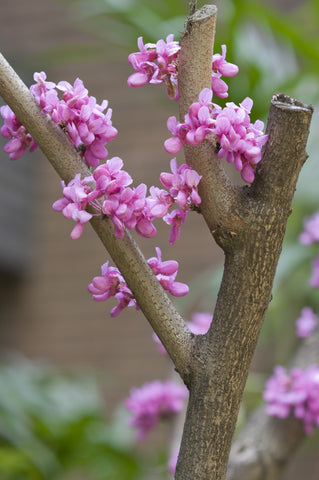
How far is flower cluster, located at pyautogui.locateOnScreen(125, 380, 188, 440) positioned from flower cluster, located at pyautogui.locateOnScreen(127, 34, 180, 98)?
746mm

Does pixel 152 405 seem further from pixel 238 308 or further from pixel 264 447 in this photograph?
pixel 238 308

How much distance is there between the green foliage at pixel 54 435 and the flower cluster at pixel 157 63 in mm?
1201

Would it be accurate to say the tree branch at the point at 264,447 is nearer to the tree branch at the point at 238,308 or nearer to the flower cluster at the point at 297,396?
the flower cluster at the point at 297,396

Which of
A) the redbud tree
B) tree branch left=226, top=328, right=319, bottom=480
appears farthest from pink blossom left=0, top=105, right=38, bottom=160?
tree branch left=226, top=328, right=319, bottom=480

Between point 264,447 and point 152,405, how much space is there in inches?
12.5

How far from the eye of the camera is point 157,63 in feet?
1.57

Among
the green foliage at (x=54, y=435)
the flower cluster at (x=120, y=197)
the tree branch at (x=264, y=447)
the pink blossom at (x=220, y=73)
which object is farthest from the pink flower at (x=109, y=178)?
the green foliage at (x=54, y=435)

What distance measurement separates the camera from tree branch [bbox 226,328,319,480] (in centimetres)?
82

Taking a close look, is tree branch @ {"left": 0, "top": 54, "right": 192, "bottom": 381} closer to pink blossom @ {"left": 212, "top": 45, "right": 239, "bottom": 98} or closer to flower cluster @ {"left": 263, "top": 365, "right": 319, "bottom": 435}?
pink blossom @ {"left": 212, "top": 45, "right": 239, "bottom": 98}

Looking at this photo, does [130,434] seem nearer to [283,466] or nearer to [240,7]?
[283,466]

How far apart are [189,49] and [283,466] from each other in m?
0.64

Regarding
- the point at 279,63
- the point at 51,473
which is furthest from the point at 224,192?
the point at 51,473

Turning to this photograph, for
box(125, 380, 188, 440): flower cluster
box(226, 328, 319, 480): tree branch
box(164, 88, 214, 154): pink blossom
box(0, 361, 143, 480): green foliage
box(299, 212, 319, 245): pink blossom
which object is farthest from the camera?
box(0, 361, 143, 480): green foliage

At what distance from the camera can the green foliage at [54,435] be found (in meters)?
1.55
